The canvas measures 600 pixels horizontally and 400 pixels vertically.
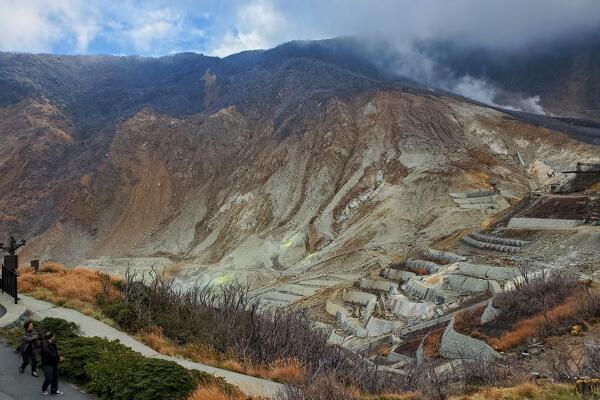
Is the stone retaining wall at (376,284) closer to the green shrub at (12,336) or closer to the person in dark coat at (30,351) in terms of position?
the green shrub at (12,336)

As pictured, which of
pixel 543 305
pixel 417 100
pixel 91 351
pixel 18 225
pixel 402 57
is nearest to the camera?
pixel 91 351

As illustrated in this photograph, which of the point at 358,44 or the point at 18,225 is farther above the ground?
the point at 358,44

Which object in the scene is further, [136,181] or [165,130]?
[165,130]

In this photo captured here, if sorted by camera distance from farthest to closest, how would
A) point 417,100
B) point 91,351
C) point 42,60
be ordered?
point 42,60 → point 417,100 → point 91,351

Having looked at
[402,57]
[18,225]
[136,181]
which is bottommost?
[18,225]

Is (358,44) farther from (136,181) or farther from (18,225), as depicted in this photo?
(18,225)

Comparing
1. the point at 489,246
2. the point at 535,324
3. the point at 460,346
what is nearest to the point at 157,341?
the point at 535,324

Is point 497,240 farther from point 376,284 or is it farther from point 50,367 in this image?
point 50,367

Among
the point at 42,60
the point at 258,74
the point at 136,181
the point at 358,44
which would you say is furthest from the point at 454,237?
the point at 42,60
